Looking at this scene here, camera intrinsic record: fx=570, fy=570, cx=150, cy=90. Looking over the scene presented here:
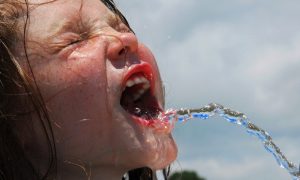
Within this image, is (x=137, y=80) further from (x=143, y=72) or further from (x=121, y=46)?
(x=121, y=46)

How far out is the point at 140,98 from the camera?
3523 millimetres

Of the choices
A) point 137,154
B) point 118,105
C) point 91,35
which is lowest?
point 137,154

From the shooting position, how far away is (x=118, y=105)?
129 inches

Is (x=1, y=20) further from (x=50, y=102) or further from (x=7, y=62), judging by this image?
(x=50, y=102)

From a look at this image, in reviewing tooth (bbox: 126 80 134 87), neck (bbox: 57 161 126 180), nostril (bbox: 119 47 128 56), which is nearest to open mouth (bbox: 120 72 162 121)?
tooth (bbox: 126 80 134 87)

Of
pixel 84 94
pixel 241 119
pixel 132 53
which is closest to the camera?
pixel 84 94

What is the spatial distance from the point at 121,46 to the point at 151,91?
336 mm

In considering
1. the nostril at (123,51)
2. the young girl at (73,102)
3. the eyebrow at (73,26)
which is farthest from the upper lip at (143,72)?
the eyebrow at (73,26)

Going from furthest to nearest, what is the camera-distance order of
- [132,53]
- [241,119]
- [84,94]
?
[241,119]
[132,53]
[84,94]

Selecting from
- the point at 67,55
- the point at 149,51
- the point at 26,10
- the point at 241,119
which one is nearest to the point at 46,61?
the point at 67,55

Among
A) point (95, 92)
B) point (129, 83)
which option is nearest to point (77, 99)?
point (95, 92)

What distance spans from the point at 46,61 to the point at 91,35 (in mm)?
323

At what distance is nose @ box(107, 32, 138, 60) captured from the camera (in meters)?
3.37

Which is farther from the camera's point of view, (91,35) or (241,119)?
(241,119)
